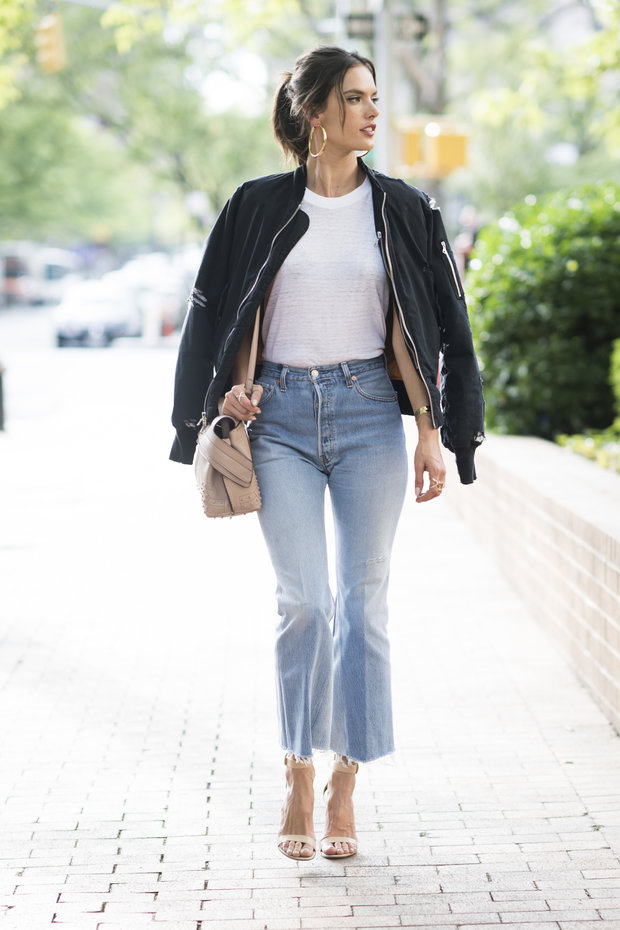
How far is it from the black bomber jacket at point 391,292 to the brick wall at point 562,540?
1368mm

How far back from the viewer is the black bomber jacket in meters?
3.47

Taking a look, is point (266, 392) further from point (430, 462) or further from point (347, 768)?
point (347, 768)

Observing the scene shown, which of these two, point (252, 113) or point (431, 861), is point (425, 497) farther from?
point (252, 113)

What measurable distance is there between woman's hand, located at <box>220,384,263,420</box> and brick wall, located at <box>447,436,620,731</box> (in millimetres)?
1776

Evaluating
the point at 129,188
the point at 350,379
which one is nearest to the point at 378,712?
the point at 350,379

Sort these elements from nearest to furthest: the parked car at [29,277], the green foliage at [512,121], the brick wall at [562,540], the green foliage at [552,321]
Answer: the brick wall at [562,540]
the green foliage at [552,321]
the green foliage at [512,121]
the parked car at [29,277]

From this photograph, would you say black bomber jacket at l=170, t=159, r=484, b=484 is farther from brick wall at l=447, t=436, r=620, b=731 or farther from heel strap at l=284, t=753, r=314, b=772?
brick wall at l=447, t=436, r=620, b=731

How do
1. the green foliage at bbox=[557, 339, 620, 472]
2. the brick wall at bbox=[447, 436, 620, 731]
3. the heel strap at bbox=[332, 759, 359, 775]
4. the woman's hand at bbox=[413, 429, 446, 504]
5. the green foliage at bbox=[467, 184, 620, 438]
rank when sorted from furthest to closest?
the green foliage at bbox=[467, 184, 620, 438], the green foliage at bbox=[557, 339, 620, 472], the brick wall at bbox=[447, 436, 620, 731], the heel strap at bbox=[332, 759, 359, 775], the woman's hand at bbox=[413, 429, 446, 504]

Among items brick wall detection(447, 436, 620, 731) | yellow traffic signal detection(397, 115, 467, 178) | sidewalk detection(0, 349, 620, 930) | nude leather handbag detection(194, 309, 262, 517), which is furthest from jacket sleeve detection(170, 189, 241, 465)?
yellow traffic signal detection(397, 115, 467, 178)

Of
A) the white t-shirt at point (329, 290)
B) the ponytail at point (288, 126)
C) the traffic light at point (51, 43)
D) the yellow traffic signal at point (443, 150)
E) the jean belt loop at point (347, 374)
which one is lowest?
the jean belt loop at point (347, 374)

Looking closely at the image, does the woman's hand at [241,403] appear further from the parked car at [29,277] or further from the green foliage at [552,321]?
the parked car at [29,277]

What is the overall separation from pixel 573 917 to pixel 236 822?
3.45 feet

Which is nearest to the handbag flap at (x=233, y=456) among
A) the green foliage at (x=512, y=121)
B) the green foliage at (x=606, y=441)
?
the green foliage at (x=606, y=441)

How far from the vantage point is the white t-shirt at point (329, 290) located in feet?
11.4
